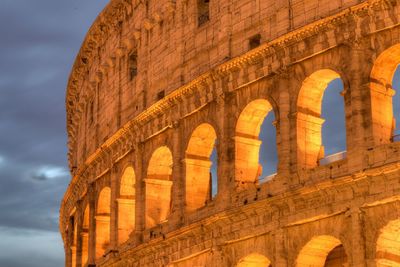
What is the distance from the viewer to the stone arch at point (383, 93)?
25.1 metres

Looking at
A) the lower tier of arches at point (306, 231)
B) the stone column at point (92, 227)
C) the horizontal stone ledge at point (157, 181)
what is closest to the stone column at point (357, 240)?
the lower tier of arches at point (306, 231)

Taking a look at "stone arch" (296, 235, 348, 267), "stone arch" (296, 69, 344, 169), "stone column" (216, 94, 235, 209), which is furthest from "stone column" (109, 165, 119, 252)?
"stone arch" (296, 235, 348, 267)

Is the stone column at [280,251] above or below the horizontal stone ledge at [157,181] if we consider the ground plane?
below

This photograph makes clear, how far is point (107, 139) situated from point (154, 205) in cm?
427

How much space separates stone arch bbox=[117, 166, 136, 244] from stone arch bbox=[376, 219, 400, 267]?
12859 millimetres

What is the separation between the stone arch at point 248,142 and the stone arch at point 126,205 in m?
6.90

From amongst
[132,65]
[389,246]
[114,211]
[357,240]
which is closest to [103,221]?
[114,211]

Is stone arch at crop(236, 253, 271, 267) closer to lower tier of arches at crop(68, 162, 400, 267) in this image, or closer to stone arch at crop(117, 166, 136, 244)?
lower tier of arches at crop(68, 162, 400, 267)

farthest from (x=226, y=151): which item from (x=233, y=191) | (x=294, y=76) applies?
(x=294, y=76)

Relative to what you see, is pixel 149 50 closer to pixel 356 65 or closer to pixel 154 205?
pixel 154 205

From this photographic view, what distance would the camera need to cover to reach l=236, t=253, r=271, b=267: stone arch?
27545 mm

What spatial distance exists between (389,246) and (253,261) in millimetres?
4850

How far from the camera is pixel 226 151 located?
2922 centimetres

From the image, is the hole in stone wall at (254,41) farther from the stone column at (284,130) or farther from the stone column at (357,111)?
the stone column at (357,111)
